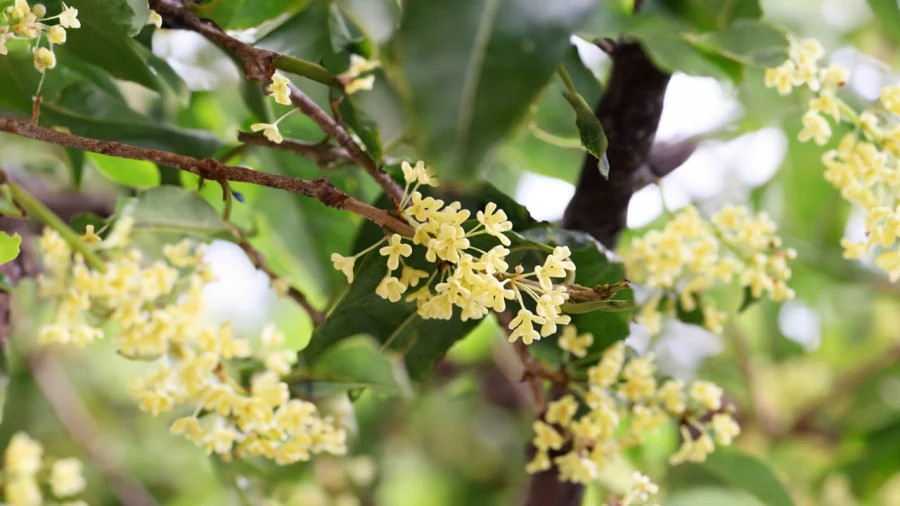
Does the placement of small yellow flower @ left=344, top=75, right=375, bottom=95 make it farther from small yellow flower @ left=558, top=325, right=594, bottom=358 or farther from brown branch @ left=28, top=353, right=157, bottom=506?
brown branch @ left=28, top=353, right=157, bottom=506

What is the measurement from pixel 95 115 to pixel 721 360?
2.67 feet

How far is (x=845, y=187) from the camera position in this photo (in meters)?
0.49

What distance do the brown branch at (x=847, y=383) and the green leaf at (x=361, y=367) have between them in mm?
771

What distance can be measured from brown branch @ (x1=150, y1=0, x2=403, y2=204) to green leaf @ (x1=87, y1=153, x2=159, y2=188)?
0.67 feet

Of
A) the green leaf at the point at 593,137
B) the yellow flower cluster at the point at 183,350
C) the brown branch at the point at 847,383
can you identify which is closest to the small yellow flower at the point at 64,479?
the yellow flower cluster at the point at 183,350

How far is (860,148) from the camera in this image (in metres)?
0.49

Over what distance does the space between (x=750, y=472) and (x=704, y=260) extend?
0.16 metres

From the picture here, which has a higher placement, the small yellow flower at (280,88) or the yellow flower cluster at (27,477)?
the small yellow flower at (280,88)

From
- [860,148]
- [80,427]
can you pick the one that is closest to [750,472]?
[860,148]

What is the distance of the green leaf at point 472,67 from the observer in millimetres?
254

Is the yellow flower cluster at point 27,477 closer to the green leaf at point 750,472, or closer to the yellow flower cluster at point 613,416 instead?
the yellow flower cluster at point 613,416

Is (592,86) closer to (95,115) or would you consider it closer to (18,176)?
(95,115)

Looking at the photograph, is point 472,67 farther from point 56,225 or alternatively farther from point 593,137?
point 56,225

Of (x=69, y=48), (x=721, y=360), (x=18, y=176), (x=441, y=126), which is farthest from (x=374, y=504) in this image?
(x=441, y=126)
